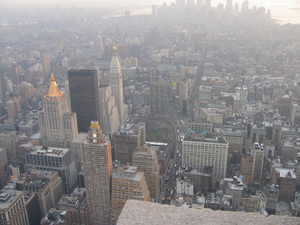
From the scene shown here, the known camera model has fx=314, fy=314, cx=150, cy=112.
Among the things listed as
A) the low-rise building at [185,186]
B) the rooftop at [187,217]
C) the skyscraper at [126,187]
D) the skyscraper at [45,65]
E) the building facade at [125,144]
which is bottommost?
the low-rise building at [185,186]

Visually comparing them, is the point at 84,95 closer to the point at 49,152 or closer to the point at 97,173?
the point at 49,152

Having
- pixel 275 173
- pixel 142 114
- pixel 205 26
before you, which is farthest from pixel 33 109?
Result: pixel 205 26

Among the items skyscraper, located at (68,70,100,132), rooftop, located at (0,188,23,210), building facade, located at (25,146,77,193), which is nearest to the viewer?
rooftop, located at (0,188,23,210)

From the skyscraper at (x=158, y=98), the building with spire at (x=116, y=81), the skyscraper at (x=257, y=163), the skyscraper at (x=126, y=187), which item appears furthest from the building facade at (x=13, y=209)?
the skyscraper at (x=158, y=98)

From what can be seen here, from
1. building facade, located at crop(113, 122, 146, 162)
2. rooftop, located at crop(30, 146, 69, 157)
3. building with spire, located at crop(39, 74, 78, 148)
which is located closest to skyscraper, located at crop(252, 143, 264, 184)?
building facade, located at crop(113, 122, 146, 162)

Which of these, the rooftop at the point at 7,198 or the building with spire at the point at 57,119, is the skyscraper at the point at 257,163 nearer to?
the building with spire at the point at 57,119

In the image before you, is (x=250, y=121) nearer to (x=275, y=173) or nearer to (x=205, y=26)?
(x=275, y=173)

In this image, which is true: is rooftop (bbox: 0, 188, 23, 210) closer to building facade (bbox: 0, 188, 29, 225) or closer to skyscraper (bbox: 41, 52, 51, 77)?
building facade (bbox: 0, 188, 29, 225)
